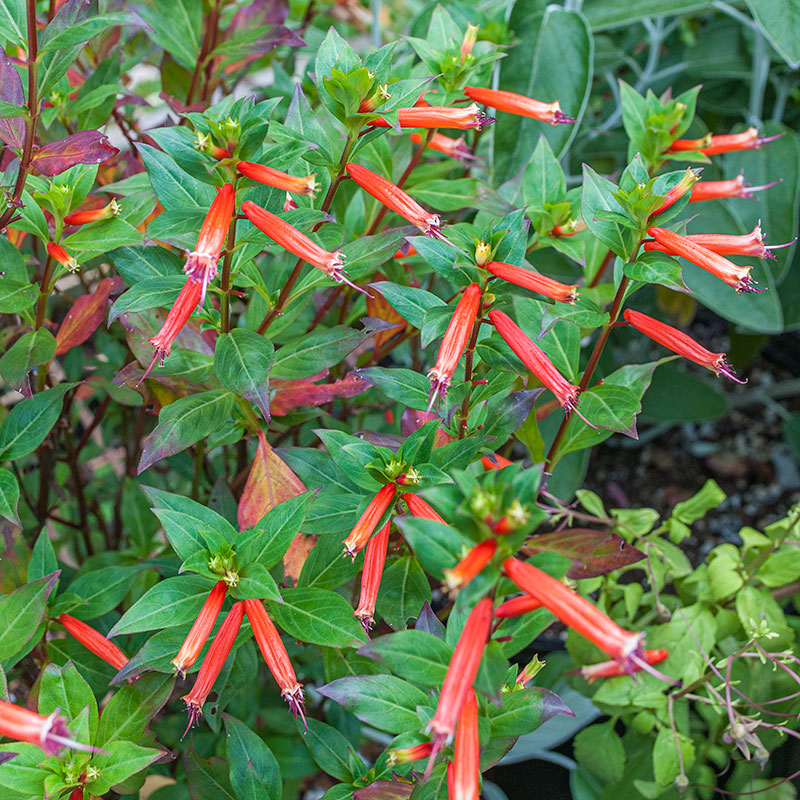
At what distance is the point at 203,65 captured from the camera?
0.84 m

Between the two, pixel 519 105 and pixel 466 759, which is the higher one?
pixel 519 105

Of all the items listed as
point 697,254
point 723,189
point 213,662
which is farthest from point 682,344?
point 213,662

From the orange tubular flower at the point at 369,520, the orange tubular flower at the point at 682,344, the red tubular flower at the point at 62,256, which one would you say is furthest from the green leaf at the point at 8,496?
the orange tubular flower at the point at 682,344

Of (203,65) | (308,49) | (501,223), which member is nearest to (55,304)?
(203,65)

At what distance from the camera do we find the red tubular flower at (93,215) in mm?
595

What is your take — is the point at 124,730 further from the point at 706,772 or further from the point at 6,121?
the point at 706,772

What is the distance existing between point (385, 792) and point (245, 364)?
29cm

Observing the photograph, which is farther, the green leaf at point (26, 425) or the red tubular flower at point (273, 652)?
the green leaf at point (26, 425)

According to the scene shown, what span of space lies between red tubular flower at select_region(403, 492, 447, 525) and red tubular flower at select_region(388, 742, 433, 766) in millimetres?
133

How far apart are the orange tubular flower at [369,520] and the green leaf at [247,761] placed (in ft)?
0.61

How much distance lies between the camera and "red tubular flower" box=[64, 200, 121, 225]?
0.60 m

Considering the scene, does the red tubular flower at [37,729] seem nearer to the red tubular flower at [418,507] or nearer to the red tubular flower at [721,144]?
the red tubular flower at [418,507]

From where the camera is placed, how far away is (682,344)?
0.57 m

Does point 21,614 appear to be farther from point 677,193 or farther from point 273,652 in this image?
point 677,193
